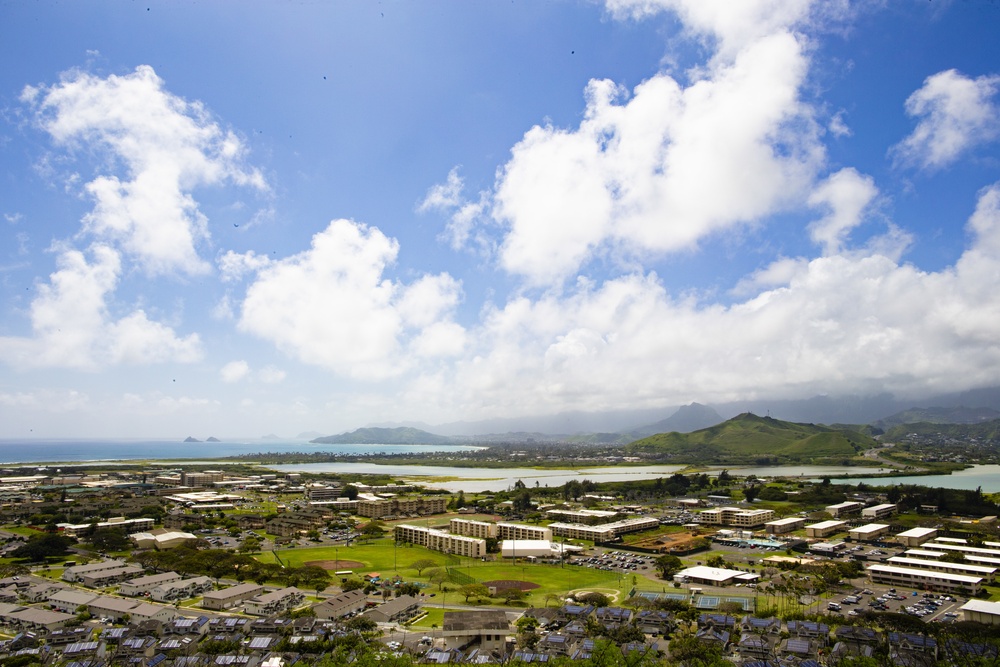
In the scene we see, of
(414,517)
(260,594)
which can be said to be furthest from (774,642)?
(414,517)

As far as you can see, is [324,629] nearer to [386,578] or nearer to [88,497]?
[386,578]

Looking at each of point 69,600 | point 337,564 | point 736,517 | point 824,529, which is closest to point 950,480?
point 824,529

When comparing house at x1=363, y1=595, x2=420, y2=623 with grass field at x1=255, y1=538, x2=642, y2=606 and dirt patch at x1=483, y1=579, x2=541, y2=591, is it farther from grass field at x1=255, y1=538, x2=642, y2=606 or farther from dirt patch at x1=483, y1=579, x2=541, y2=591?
dirt patch at x1=483, y1=579, x2=541, y2=591

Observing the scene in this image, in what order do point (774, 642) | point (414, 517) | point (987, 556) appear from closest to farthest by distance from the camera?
point (774, 642) < point (987, 556) < point (414, 517)

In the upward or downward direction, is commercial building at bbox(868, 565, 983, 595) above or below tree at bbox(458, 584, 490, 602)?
below

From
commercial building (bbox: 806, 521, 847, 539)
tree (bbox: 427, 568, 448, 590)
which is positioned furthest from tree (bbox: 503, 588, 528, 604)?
commercial building (bbox: 806, 521, 847, 539)

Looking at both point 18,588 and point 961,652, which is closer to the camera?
point 961,652

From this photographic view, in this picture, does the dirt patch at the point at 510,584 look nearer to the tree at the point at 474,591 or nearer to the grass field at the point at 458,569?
the grass field at the point at 458,569
